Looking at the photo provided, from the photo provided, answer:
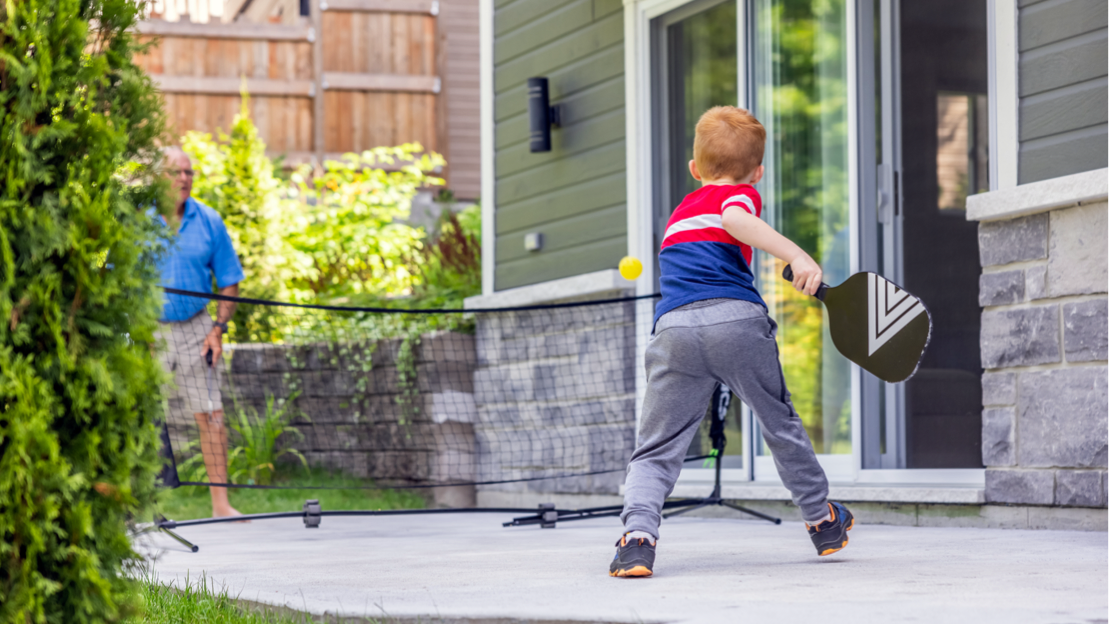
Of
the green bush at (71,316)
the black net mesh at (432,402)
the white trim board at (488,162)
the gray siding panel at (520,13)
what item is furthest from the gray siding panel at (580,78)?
the green bush at (71,316)

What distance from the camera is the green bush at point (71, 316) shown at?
6.55 feet

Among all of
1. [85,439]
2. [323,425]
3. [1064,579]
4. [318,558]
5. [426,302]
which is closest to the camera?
[85,439]

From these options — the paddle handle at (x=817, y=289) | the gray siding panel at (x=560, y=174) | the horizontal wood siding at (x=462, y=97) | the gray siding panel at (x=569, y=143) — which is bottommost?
the paddle handle at (x=817, y=289)

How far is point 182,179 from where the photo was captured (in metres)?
4.82

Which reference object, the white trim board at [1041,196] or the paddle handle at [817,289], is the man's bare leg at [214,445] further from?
the white trim board at [1041,196]

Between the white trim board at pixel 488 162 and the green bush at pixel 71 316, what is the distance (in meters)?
4.88

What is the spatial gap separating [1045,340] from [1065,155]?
2.09ft

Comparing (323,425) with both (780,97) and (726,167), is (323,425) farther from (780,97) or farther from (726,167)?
(726,167)

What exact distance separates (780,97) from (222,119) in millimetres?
8200

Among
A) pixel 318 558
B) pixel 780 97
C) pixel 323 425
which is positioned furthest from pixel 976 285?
pixel 323 425

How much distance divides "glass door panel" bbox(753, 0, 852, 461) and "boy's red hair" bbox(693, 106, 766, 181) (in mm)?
1856

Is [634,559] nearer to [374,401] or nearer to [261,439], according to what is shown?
[374,401]

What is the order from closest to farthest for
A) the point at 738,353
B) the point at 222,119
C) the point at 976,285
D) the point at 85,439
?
the point at 85,439 → the point at 738,353 → the point at 976,285 → the point at 222,119

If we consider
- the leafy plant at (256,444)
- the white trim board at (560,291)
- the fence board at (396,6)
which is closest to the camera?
the white trim board at (560,291)
